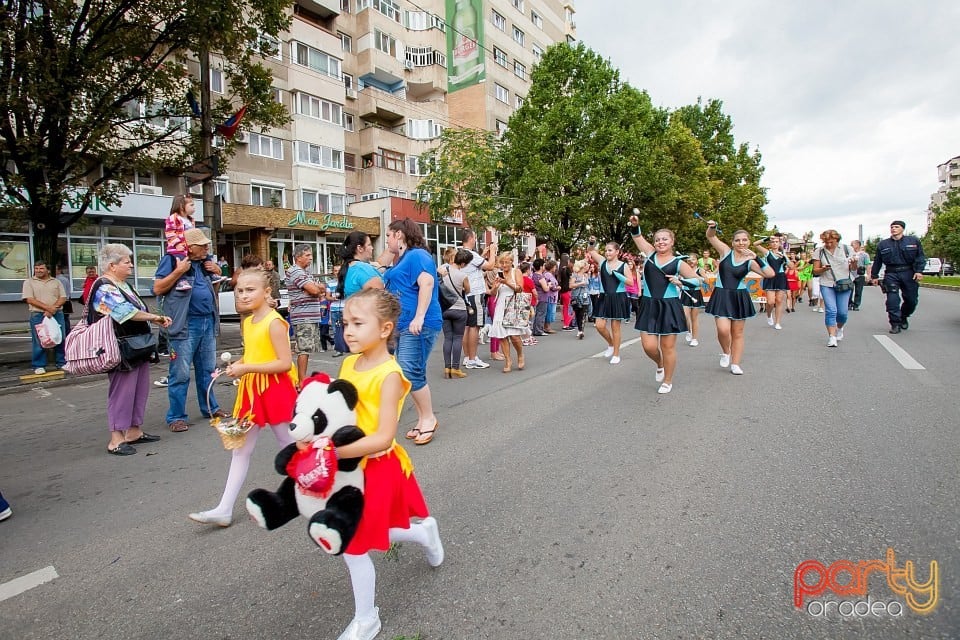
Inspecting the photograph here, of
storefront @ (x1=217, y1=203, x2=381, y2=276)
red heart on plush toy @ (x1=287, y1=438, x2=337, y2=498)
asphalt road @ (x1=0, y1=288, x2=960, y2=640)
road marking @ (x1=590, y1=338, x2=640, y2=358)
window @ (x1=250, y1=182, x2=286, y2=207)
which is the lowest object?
asphalt road @ (x1=0, y1=288, x2=960, y2=640)

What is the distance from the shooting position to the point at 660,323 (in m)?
6.40

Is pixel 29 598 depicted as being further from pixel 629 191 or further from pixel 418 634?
pixel 629 191

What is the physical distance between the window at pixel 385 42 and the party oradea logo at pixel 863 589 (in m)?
35.9

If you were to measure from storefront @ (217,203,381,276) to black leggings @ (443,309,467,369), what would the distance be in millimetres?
18572

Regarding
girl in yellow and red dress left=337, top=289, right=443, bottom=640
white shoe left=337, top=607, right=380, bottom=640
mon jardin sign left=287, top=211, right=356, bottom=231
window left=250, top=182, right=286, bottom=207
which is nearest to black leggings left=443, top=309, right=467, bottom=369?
girl in yellow and red dress left=337, top=289, right=443, bottom=640

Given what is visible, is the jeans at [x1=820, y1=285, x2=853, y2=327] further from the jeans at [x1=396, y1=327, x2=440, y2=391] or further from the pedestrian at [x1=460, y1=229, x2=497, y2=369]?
the jeans at [x1=396, y1=327, x2=440, y2=391]

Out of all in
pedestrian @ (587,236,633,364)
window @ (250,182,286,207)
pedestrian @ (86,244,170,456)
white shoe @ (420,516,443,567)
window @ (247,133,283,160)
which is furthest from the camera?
window @ (250,182,286,207)

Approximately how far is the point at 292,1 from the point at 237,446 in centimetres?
1180

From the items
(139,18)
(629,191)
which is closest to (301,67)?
(629,191)

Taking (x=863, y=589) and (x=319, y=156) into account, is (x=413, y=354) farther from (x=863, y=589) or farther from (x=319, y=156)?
(x=319, y=156)

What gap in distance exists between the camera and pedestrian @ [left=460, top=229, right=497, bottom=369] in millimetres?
7328

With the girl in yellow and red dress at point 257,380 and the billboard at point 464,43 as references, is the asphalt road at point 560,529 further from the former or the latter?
the billboard at point 464,43

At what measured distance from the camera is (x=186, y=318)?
5391mm

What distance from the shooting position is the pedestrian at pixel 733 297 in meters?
7.29
